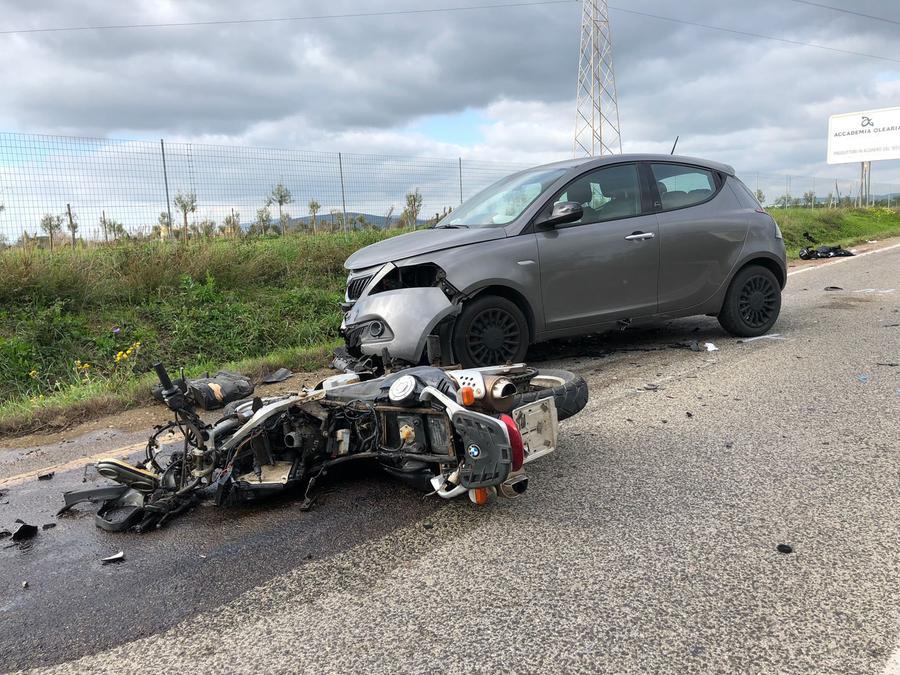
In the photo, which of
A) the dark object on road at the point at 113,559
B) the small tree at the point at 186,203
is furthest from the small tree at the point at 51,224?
the dark object on road at the point at 113,559

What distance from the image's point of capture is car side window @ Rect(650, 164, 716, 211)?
21.9 ft

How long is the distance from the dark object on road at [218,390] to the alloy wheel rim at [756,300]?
4940mm

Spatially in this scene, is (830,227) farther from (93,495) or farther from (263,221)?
(93,495)

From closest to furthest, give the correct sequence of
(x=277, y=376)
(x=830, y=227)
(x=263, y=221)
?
1. (x=277, y=376)
2. (x=263, y=221)
3. (x=830, y=227)

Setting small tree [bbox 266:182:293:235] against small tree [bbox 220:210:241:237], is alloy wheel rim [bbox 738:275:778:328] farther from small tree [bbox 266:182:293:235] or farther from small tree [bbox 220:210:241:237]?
small tree [bbox 266:182:293:235]

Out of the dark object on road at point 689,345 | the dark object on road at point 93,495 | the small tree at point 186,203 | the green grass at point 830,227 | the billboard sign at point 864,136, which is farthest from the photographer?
the billboard sign at point 864,136

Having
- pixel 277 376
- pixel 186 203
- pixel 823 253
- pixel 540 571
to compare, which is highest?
pixel 186 203

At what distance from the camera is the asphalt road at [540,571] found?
2.34 meters

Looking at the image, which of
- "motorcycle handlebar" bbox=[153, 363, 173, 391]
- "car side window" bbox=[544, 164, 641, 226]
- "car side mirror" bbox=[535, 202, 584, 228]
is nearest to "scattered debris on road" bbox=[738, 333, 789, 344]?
"car side window" bbox=[544, 164, 641, 226]

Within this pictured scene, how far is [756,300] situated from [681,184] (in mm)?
1493

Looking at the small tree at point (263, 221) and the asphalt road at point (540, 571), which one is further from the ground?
the small tree at point (263, 221)

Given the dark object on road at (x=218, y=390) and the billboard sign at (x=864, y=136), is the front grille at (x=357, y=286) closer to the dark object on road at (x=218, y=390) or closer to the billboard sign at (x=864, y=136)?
the dark object on road at (x=218, y=390)

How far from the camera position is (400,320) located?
17.3 feet

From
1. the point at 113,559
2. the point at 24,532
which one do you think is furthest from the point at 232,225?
the point at 113,559
